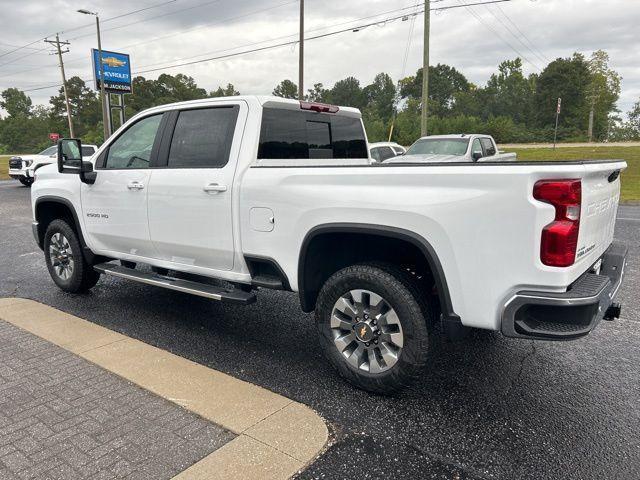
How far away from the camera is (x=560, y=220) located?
2.51 metres

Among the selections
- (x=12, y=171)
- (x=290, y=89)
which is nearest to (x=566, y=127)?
(x=290, y=89)

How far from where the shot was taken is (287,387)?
134 inches

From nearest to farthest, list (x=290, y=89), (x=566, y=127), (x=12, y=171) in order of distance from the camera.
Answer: (x=12, y=171) < (x=566, y=127) < (x=290, y=89)

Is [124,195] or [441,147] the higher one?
[441,147]

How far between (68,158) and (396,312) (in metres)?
3.58

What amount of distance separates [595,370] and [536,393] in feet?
2.12

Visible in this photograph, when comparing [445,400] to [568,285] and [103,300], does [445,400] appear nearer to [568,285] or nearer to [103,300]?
[568,285]

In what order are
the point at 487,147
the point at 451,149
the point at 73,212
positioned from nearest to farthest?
1. the point at 73,212
2. the point at 451,149
3. the point at 487,147

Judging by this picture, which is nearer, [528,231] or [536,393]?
[528,231]

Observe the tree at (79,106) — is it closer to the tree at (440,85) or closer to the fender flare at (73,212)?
the tree at (440,85)

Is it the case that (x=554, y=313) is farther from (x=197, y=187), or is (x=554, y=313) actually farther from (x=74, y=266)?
(x=74, y=266)

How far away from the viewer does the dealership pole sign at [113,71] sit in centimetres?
3238

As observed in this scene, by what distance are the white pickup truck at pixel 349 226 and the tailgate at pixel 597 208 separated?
0.07 ft

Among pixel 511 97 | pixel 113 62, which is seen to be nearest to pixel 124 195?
pixel 113 62
